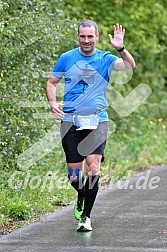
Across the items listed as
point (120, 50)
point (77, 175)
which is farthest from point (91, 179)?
point (120, 50)

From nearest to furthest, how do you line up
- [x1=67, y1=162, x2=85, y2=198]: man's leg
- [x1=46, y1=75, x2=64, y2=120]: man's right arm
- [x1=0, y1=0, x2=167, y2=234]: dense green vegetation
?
[x1=46, y1=75, x2=64, y2=120]: man's right arm < [x1=67, y1=162, x2=85, y2=198]: man's leg < [x1=0, y1=0, x2=167, y2=234]: dense green vegetation

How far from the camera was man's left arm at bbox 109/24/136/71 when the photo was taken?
7.39 m

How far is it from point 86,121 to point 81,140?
24cm

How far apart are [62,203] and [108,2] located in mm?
8069

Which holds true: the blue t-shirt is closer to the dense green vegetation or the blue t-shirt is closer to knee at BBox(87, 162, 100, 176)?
knee at BBox(87, 162, 100, 176)

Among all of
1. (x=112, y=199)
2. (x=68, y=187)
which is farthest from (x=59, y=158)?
(x=112, y=199)

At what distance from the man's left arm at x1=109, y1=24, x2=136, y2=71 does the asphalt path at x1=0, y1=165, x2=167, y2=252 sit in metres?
1.63

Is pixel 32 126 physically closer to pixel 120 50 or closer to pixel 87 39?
pixel 87 39

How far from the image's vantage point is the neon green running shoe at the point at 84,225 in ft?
24.8

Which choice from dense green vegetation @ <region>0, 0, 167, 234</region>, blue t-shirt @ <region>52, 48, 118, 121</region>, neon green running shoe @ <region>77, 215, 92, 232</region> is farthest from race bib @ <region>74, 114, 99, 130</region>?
dense green vegetation @ <region>0, 0, 167, 234</region>

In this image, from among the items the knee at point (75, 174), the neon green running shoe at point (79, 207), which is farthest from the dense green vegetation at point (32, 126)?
the knee at point (75, 174)

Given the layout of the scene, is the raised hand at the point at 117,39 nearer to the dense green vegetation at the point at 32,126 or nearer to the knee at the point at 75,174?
the knee at the point at 75,174

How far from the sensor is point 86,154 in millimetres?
7719

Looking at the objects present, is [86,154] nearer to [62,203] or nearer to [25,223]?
[25,223]
